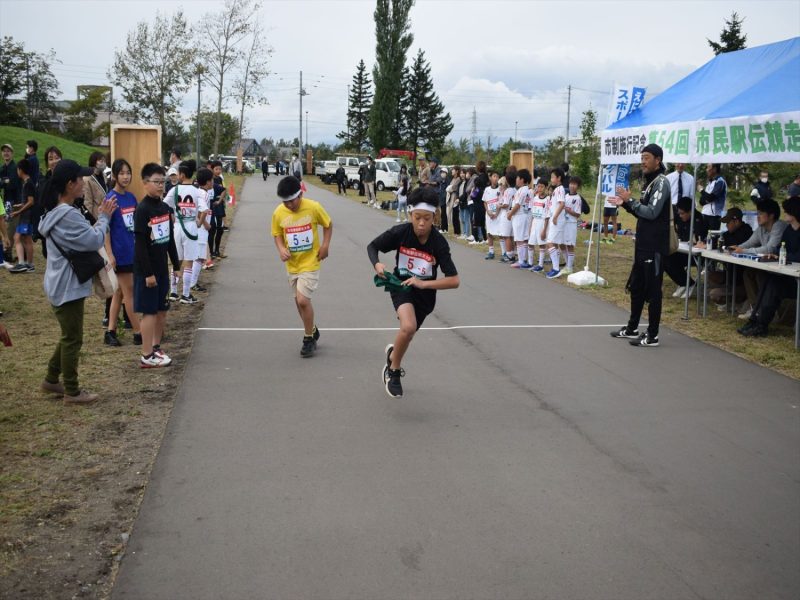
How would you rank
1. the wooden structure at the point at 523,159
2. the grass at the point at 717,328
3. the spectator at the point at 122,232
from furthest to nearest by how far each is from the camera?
the wooden structure at the point at 523,159, the grass at the point at 717,328, the spectator at the point at 122,232

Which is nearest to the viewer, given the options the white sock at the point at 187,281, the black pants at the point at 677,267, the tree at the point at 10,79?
Result: the white sock at the point at 187,281

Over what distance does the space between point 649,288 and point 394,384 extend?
4023mm

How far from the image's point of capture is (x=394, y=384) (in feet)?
24.1

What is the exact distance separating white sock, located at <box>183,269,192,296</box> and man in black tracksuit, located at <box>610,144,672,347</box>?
20.3 feet

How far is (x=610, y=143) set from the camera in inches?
531

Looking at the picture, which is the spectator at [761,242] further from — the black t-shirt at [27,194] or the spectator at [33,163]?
the spectator at [33,163]

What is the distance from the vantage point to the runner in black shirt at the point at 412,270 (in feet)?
23.6

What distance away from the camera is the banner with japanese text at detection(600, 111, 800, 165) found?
31.0 feet

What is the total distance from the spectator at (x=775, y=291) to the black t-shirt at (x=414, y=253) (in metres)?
5.17

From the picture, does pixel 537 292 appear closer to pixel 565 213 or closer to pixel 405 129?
pixel 565 213

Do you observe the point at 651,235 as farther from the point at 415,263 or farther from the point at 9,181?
the point at 9,181

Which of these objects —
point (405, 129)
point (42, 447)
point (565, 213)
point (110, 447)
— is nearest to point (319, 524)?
point (110, 447)

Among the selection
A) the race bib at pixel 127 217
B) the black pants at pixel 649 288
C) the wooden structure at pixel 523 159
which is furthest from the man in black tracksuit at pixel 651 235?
the wooden structure at pixel 523 159

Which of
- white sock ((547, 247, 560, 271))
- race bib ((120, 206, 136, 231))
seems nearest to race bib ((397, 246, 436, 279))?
race bib ((120, 206, 136, 231))
